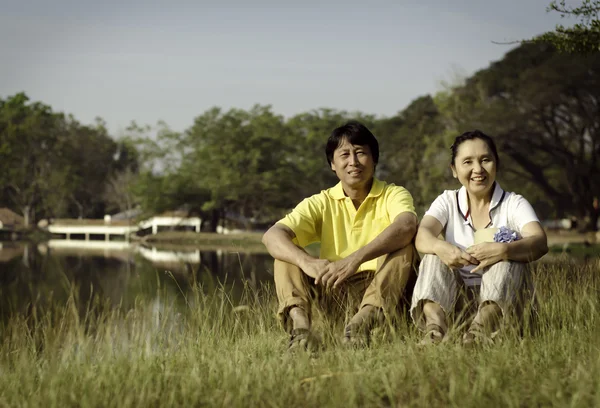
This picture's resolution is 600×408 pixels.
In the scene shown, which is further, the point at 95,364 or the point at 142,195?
the point at 142,195

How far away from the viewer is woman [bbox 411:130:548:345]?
316 centimetres

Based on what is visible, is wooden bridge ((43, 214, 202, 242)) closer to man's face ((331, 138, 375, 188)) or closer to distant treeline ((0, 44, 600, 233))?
distant treeline ((0, 44, 600, 233))

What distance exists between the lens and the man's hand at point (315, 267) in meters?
3.47

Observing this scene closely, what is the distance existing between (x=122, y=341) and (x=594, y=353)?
2.18 metres

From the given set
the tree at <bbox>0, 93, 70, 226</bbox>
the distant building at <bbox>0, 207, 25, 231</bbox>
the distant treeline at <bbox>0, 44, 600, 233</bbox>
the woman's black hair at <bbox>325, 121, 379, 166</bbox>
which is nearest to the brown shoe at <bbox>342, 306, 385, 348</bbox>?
the woman's black hair at <bbox>325, 121, 379, 166</bbox>

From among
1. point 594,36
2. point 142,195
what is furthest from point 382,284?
point 142,195

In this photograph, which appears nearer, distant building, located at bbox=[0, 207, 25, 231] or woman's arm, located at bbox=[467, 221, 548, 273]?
woman's arm, located at bbox=[467, 221, 548, 273]

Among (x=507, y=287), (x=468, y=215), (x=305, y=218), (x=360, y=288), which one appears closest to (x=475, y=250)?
(x=507, y=287)

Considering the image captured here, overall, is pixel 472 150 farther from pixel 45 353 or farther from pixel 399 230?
pixel 45 353

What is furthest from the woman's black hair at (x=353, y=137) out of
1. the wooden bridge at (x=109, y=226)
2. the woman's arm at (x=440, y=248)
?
the wooden bridge at (x=109, y=226)

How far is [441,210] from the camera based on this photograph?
3.56 m

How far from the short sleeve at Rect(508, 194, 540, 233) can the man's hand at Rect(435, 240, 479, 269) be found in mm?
321

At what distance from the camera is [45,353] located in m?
3.56

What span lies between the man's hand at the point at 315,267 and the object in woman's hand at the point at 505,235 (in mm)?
804
